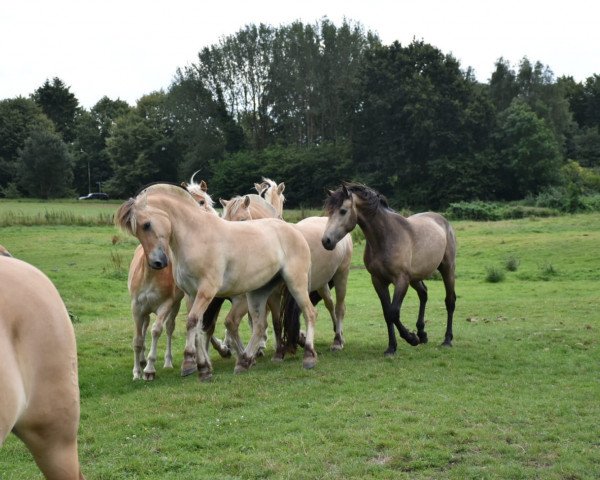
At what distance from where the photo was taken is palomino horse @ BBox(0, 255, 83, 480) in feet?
7.66

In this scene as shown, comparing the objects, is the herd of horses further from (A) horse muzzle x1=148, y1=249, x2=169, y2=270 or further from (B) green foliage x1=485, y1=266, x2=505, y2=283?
(B) green foliage x1=485, y1=266, x2=505, y2=283

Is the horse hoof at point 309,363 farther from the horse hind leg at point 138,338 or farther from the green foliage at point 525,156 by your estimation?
the green foliage at point 525,156

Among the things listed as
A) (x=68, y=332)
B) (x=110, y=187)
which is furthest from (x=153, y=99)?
(x=68, y=332)

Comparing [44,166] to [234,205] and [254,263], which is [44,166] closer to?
[234,205]

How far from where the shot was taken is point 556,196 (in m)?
44.6

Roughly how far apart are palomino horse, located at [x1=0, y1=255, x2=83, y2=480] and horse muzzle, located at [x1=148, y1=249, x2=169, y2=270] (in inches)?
206

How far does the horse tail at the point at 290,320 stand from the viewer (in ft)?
32.2

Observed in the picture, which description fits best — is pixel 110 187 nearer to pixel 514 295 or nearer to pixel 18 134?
pixel 18 134

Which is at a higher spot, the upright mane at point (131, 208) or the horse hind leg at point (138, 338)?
the upright mane at point (131, 208)

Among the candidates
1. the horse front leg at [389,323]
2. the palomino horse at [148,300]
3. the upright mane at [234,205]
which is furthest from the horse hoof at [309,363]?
the upright mane at [234,205]

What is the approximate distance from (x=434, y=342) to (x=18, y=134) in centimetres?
7586

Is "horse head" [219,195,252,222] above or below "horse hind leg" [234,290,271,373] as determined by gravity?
above

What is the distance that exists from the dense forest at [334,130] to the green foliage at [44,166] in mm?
134

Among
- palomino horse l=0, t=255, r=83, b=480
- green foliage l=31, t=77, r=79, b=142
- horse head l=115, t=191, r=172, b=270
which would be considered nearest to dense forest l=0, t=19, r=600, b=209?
green foliage l=31, t=77, r=79, b=142
